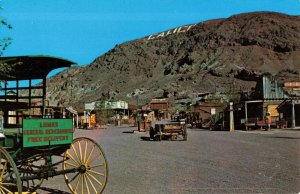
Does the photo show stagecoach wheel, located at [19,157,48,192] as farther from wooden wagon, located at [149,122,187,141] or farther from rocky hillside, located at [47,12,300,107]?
rocky hillside, located at [47,12,300,107]

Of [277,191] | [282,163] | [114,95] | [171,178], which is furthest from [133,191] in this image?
[114,95]

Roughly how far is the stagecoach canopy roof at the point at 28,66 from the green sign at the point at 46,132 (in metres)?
1.68

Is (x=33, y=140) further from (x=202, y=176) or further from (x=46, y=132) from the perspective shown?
(x=202, y=176)

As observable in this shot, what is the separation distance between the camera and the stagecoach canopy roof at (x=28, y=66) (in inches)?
351

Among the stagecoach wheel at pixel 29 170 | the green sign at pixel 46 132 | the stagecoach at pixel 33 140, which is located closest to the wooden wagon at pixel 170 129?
the stagecoach at pixel 33 140

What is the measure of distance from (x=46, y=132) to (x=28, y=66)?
7.82 feet

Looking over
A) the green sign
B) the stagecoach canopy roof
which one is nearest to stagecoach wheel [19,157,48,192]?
the green sign

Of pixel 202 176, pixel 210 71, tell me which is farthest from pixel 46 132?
pixel 210 71

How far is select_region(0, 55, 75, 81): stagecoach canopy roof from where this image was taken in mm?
8914

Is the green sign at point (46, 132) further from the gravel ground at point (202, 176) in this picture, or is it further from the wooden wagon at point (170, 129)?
the wooden wagon at point (170, 129)

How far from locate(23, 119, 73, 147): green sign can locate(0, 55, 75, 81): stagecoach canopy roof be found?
5.50ft

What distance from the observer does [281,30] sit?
198875 mm

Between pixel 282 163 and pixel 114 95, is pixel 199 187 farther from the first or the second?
pixel 114 95

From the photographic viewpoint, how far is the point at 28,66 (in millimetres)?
9562
